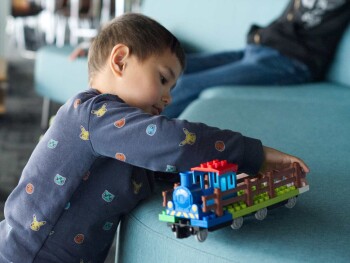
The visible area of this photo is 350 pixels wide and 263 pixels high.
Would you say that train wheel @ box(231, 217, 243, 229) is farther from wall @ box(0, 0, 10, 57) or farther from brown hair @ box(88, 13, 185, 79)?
wall @ box(0, 0, 10, 57)

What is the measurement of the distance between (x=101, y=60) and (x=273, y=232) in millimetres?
481

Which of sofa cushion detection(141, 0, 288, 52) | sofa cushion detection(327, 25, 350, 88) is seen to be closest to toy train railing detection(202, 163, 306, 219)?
sofa cushion detection(327, 25, 350, 88)

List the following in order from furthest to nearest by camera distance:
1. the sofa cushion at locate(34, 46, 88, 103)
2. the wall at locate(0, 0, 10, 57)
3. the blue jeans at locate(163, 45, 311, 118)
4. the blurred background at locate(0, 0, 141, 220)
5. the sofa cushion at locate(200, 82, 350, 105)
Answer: the wall at locate(0, 0, 10, 57) < the sofa cushion at locate(34, 46, 88, 103) < the blurred background at locate(0, 0, 141, 220) < the blue jeans at locate(163, 45, 311, 118) < the sofa cushion at locate(200, 82, 350, 105)

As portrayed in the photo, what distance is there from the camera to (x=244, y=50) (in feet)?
10.2

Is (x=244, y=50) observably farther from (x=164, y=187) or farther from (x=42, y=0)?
(x=42, y=0)

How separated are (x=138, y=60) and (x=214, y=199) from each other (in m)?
0.37

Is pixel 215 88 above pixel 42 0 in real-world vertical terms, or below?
above

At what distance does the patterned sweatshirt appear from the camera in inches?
48.1

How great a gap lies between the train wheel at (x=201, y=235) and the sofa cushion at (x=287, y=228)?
4 centimetres

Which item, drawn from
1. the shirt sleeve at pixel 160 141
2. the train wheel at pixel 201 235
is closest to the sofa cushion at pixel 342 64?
the shirt sleeve at pixel 160 141

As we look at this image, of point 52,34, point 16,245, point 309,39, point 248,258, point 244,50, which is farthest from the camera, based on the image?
point 52,34

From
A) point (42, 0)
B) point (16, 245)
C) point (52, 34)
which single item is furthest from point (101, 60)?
point (42, 0)

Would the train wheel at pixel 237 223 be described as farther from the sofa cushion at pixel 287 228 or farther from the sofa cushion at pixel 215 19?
the sofa cushion at pixel 215 19

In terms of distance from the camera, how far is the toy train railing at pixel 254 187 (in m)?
1.11
